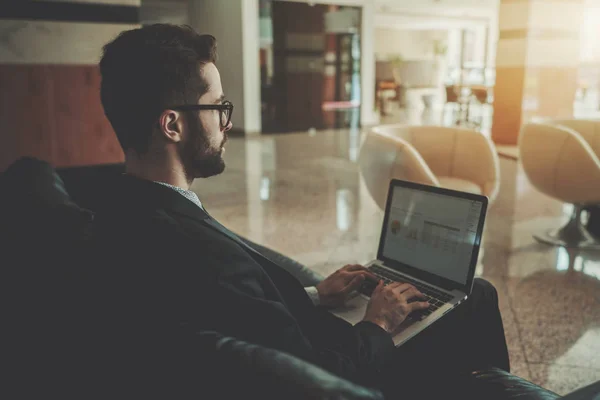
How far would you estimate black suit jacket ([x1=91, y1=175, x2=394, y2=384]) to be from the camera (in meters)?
0.89

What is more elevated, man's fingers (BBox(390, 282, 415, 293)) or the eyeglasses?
the eyeglasses

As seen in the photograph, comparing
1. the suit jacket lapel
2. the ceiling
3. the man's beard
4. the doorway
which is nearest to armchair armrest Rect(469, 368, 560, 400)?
the suit jacket lapel

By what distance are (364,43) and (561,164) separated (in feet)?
29.2

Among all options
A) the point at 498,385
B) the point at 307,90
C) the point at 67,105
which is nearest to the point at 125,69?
the point at 498,385

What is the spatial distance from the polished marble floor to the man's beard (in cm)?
175

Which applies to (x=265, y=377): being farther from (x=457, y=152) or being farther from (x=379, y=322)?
(x=457, y=152)

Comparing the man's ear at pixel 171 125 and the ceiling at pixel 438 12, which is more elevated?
the ceiling at pixel 438 12

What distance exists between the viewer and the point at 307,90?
11828 millimetres

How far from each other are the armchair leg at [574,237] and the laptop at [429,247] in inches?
102

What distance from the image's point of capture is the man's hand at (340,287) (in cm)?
149

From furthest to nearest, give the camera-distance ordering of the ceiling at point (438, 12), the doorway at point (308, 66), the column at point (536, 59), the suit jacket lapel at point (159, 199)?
the ceiling at point (438, 12) → the doorway at point (308, 66) → the column at point (536, 59) → the suit jacket lapel at point (159, 199)

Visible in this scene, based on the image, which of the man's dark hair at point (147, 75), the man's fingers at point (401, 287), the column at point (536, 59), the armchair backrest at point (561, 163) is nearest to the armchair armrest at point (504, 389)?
the man's fingers at point (401, 287)

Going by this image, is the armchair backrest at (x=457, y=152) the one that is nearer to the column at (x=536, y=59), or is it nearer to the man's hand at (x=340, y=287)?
the man's hand at (x=340, y=287)

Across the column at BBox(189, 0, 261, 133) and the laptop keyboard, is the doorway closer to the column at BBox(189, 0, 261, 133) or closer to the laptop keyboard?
the column at BBox(189, 0, 261, 133)
